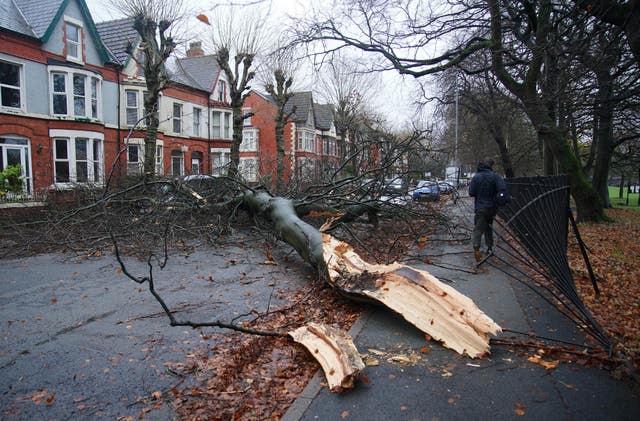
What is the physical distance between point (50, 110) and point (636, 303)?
2179cm

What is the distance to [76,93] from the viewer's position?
20.3 metres

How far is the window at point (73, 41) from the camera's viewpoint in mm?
20219

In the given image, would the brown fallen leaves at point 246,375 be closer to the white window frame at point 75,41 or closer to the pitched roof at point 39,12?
the pitched roof at point 39,12

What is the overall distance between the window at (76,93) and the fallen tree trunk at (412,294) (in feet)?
58.3

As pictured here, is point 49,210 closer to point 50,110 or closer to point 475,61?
point 50,110

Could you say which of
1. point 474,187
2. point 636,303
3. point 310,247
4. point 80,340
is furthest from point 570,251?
point 80,340

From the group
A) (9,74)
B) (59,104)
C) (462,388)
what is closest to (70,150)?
(59,104)

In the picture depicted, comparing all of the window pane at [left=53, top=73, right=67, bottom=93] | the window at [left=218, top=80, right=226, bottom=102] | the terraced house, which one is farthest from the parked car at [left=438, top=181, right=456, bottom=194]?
the window at [left=218, top=80, right=226, bottom=102]

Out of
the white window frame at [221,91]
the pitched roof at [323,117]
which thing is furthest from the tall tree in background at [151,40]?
the pitched roof at [323,117]

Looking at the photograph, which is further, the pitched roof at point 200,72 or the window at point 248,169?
the pitched roof at point 200,72

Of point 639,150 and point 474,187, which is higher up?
point 639,150

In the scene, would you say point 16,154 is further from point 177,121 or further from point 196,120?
point 196,120

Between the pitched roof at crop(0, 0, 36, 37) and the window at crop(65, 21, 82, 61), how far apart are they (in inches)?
67.4

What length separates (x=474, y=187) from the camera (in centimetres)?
830
